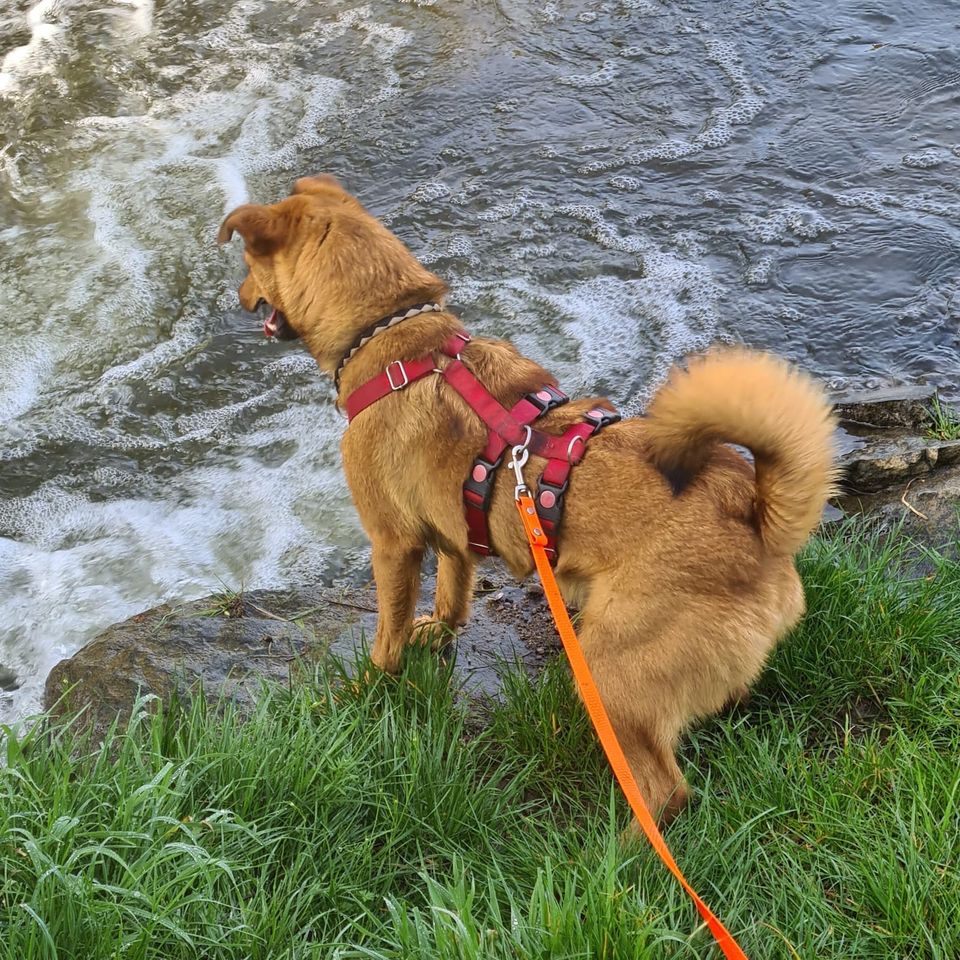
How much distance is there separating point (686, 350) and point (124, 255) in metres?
3.87

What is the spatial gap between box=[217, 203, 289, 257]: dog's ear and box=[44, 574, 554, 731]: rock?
141 centimetres

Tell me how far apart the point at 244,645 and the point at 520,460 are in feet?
5.22

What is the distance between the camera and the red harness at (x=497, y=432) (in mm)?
2824

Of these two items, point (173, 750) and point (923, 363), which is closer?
point (173, 750)

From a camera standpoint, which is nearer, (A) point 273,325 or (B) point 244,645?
(A) point 273,325

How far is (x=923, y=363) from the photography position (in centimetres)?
511

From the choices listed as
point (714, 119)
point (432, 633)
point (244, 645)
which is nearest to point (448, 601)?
point (432, 633)

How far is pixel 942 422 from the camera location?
4352mm

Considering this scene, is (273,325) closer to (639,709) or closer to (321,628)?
(321,628)

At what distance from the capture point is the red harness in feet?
9.27

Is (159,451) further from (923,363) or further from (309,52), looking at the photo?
(309,52)

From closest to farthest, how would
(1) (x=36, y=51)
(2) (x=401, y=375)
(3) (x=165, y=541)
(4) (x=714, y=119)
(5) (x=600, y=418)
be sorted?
(5) (x=600, y=418), (2) (x=401, y=375), (3) (x=165, y=541), (4) (x=714, y=119), (1) (x=36, y=51)

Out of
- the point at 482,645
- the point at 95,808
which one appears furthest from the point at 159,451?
A: the point at 95,808

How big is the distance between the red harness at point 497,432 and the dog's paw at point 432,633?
48 cm
